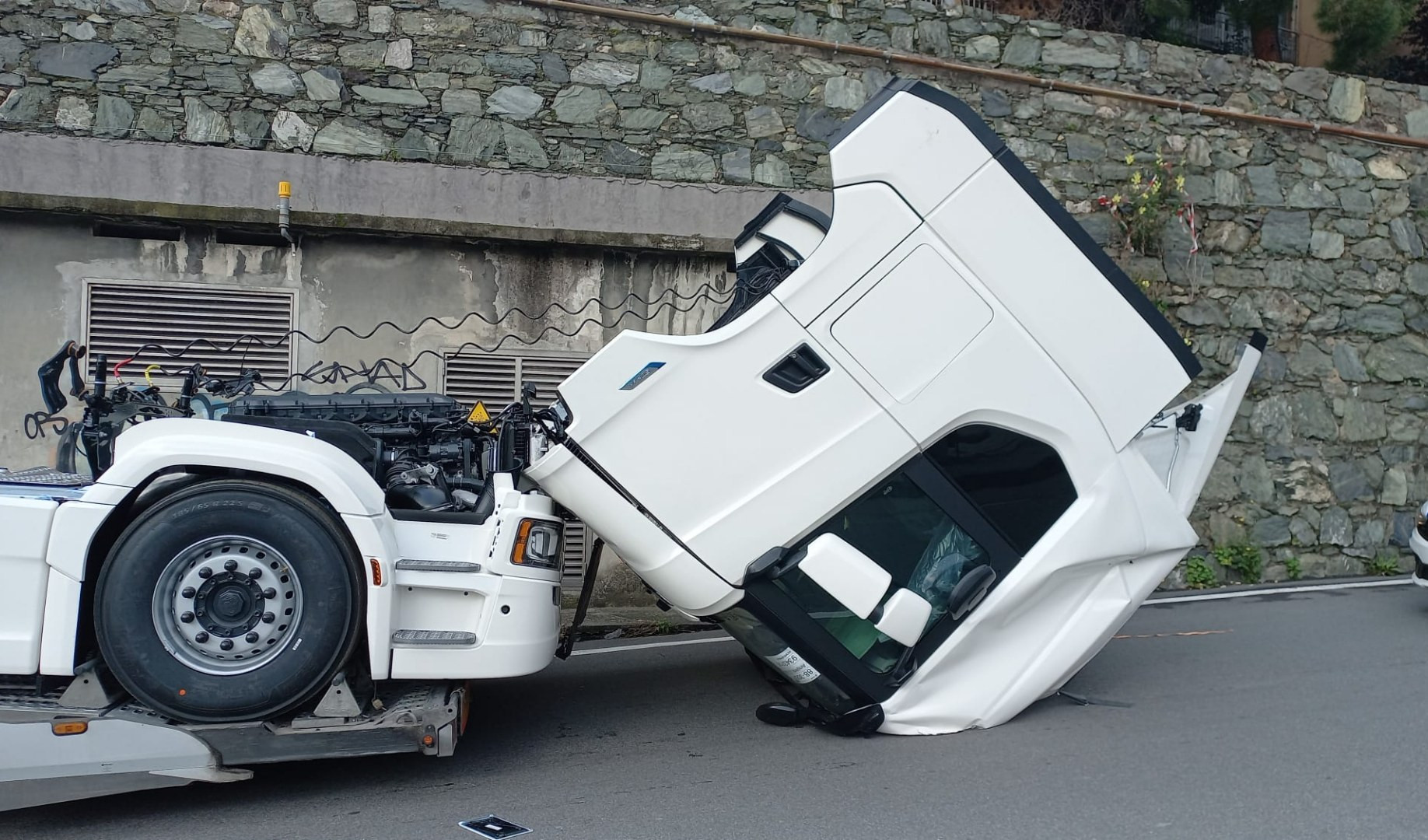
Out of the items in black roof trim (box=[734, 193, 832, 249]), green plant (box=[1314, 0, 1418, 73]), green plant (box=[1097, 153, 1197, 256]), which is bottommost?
black roof trim (box=[734, 193, 832, 249])

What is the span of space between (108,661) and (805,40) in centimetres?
905

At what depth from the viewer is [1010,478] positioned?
5.45 m

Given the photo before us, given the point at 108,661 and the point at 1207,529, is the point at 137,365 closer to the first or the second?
the point at 108,661

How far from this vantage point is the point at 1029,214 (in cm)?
533

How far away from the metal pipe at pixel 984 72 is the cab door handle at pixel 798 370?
690 cm

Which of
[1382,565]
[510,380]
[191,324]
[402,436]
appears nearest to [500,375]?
[510,380]

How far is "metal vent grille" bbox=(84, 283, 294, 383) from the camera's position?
9.33m

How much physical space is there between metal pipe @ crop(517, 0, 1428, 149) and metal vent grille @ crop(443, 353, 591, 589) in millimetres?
3443

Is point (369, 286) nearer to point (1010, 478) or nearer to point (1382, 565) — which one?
point (1010, 478)

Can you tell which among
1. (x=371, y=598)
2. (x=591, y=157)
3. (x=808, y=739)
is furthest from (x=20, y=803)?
(x=591, y=157)

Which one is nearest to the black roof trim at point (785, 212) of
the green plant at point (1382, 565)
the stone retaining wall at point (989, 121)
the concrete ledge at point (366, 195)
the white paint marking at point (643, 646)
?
the white paint marking at point (643, 646)

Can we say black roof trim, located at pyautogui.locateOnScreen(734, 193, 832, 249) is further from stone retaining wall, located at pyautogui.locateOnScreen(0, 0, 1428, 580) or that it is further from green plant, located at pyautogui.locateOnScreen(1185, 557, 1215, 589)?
green plant, located at pyautogui.locateOnScreen(1185, 557, 1215, 589)

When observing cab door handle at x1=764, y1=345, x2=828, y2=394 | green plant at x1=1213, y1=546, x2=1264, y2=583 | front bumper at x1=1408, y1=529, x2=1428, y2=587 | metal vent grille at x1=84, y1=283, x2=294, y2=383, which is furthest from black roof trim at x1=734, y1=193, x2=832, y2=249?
green plant at x1=1213, y1=546, x2=1264, y2=583

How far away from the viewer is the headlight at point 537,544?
5.04 m
